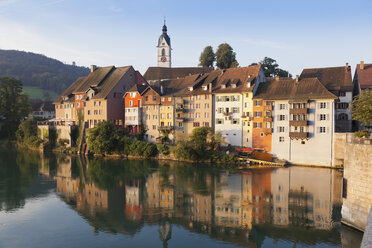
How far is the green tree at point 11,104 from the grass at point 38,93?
64205 mm

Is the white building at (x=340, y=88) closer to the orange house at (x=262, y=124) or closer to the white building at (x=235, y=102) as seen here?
the orange house at (x=262, y=124)

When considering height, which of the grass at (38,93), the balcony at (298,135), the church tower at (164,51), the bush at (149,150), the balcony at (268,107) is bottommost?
the bush at (149,150)

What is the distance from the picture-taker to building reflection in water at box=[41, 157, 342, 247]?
965 inches

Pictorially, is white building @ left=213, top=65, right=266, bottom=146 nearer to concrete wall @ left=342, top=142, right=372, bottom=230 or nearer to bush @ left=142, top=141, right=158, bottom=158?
bush @ left=142, top=141, right=158, bottom=158

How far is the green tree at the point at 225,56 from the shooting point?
8419 centimetres

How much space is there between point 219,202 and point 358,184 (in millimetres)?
13502

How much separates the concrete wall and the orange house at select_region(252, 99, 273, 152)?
95.6 ft

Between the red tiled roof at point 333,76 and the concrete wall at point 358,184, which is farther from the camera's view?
the red tiled roof at point 333,76

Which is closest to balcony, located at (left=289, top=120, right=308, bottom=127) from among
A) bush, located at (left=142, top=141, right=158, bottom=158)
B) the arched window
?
the arched window

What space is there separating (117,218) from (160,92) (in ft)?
128

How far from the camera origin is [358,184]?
68.6 feet

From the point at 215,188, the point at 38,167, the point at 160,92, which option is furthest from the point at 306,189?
the point at 38,167

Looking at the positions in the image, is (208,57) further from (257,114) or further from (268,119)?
(268,119)

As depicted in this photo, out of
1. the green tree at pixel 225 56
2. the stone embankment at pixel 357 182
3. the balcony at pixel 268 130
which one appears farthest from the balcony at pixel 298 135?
the green tree at pixel 225 56
